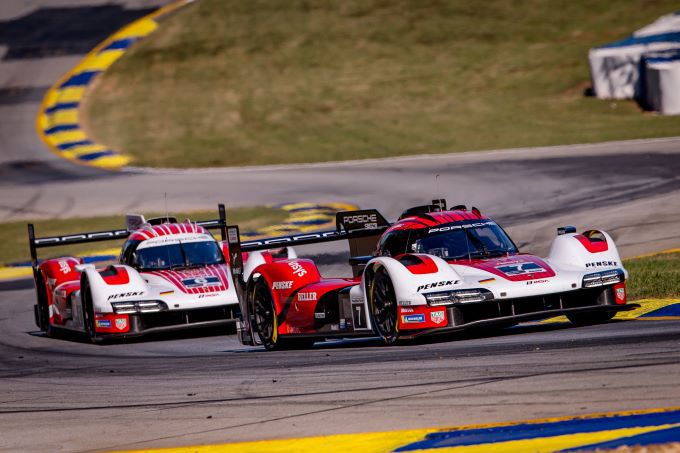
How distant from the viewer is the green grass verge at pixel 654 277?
14383 mm

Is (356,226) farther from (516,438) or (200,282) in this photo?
(516,438)

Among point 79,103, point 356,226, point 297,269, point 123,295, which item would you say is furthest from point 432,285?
point 79,103

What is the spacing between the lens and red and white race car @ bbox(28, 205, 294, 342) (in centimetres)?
1564

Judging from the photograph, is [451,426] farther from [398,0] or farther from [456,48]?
[398,0]

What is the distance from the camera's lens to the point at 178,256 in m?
17.1

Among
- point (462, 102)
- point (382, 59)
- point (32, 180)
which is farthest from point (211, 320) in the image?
point (382, 59)

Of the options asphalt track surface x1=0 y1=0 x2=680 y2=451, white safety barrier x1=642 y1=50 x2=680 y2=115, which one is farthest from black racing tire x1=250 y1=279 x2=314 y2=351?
white safety barrier x1=642 y1=50 x2=680 y2=115

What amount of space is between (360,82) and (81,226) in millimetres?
17857

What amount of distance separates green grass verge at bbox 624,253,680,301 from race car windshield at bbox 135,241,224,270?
5658mm

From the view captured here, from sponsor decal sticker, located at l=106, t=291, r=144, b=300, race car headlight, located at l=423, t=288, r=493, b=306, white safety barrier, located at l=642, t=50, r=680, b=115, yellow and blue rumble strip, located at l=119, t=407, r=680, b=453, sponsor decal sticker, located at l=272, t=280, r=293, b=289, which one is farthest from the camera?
white safety barrier, located at l=642, t=50, r=680, b=115

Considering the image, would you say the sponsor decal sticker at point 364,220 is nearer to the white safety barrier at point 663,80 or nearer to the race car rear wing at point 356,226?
the race car rear wing at point 356,226

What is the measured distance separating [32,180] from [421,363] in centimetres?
2494

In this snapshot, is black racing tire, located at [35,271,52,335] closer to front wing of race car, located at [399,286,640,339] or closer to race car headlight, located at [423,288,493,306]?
front wing of race car, located at [399,286,640,339]

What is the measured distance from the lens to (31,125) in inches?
1606
